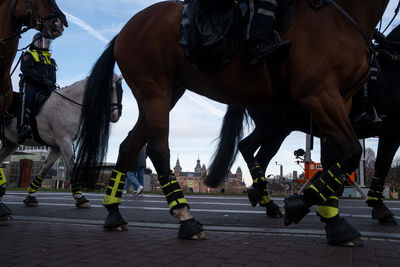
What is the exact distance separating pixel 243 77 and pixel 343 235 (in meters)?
1.56

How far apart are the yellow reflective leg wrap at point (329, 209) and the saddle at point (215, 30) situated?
4.80ft

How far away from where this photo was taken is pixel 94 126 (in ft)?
14.2

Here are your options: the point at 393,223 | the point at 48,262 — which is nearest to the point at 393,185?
the point at 393,223

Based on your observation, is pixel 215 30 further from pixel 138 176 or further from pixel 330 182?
pixel 138 176

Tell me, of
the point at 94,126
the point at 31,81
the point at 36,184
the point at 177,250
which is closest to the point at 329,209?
the point at 177,250

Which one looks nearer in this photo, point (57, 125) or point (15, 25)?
point (15, 25)

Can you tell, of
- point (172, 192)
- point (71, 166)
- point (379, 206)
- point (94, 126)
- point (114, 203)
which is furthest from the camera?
point (71, 166)

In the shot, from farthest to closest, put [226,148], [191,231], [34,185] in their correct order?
[34,185]
[226,148]
[191,231]

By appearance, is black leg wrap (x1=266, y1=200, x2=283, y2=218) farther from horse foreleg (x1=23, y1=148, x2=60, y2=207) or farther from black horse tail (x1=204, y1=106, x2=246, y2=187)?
horse foreleg (x1=23, y1=148, x2=60, y2=207)

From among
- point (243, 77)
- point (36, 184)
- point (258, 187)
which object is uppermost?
point (243, 77)

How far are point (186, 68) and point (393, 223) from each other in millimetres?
3175

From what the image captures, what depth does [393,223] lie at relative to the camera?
14.7 feet

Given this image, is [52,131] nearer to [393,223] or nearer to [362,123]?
[362,123]

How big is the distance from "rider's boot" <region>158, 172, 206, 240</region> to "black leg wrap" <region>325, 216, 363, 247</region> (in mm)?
1066
